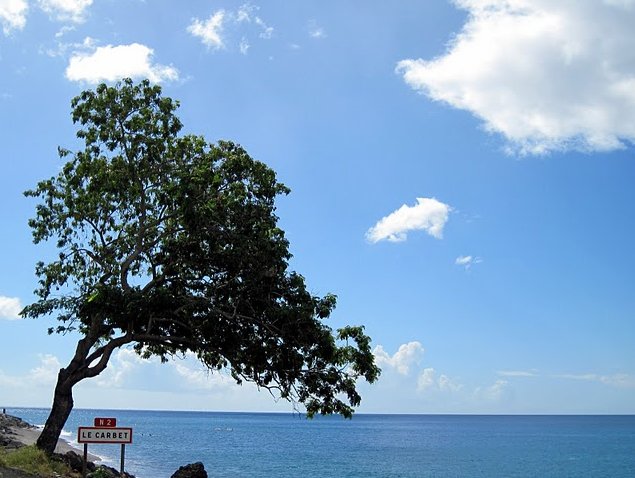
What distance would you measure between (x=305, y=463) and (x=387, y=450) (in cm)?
2450

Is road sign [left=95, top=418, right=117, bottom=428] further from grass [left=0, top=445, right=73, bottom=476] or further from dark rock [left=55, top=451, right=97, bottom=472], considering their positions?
dark rock [left=55, top=451, right=97, bottom=472]

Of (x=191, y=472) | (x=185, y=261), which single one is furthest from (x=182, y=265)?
(x=191, y=472)

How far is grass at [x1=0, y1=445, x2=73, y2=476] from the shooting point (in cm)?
1958

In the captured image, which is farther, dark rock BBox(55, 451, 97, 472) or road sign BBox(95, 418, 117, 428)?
dark rock BBox(55, 451, 97, 472)

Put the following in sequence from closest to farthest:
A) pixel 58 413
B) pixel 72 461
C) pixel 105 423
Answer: pixel 105 423, pixel 58 413, pixel 72 461

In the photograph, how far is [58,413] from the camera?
22.0m

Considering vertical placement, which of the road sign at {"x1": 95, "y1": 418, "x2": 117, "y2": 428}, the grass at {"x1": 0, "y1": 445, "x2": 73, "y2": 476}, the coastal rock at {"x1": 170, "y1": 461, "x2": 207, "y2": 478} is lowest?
the coastal rock at {"x1": 170, "y1": 461, "x2": 207, "y2": 478}

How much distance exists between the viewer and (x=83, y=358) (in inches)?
907

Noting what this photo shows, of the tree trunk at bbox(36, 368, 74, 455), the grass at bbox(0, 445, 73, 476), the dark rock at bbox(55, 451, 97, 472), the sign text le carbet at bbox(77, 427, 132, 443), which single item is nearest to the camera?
the sign text le carbet at bbox(77, 427, 132, 443)

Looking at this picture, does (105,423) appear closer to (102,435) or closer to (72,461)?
(102,435)

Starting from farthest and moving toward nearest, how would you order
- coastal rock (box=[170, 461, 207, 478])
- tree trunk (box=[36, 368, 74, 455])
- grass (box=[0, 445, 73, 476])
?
coastal rock (box=[170, 461, 207, 478]) → tree trunk (box=[36, 368, 74, 455]) → grass (box=[0, 445, 73, 476])

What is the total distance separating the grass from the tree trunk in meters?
0.44

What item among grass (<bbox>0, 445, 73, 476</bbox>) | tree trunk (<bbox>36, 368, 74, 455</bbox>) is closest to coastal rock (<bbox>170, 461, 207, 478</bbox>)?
tree trunk (<bbox>36, 368, 74, 455</bbox>)

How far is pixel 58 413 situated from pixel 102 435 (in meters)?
4.94
